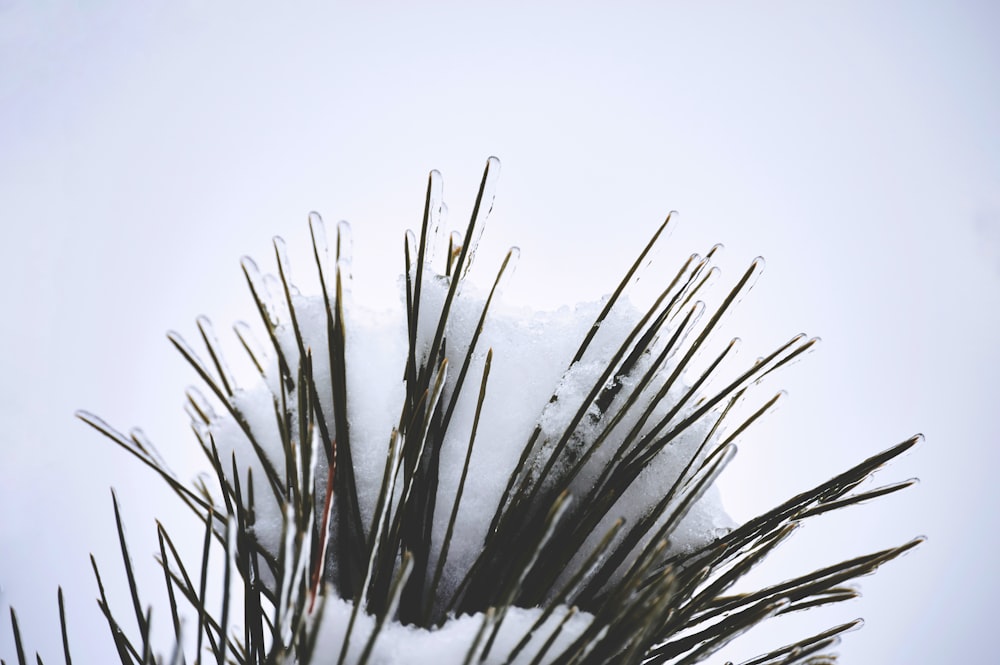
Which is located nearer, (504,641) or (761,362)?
(504,641)

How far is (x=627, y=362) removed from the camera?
73cm

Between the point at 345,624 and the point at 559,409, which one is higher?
the point at 559,409

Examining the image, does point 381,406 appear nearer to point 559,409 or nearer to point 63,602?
point 559,409

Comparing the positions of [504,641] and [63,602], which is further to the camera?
[63,602]

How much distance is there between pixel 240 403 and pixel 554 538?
41 centimetres

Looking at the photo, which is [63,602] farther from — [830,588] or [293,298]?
[830,588]

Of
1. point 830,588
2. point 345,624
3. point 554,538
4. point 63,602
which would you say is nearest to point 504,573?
point 554,538

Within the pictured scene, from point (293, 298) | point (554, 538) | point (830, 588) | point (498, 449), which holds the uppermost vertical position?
point (293, 298)

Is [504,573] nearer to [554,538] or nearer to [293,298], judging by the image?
[554,538]

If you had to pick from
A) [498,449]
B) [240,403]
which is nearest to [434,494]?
[498,449]

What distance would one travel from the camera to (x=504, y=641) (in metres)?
0.59

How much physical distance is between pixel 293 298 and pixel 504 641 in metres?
0.47

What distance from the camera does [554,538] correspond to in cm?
71

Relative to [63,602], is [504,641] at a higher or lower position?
lower
